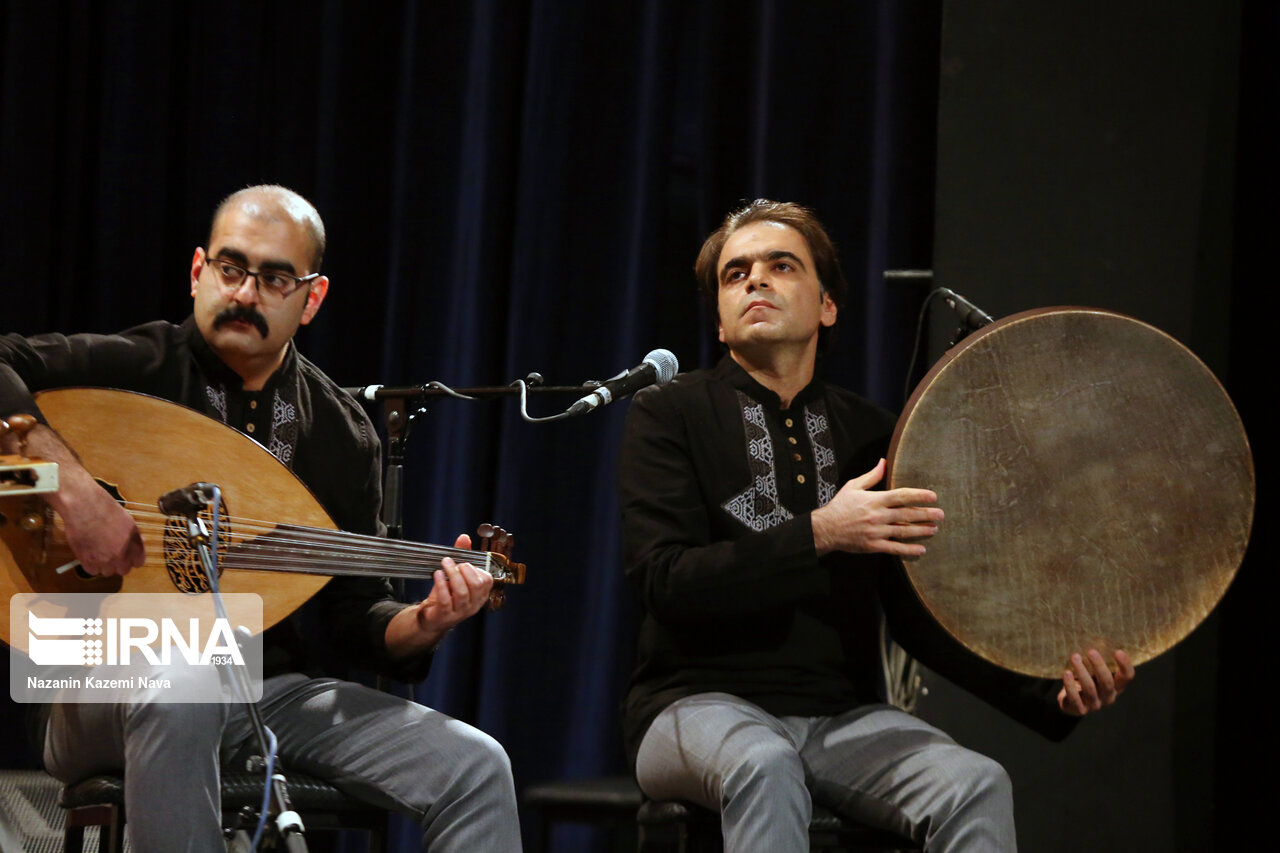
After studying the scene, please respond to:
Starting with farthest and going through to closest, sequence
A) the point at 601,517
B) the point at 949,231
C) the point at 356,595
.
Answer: the point at 601,517
the point at 949,231
the point at 356,595

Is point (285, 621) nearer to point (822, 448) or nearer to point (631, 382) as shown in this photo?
point (631, 382)

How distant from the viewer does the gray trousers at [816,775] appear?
188 cm

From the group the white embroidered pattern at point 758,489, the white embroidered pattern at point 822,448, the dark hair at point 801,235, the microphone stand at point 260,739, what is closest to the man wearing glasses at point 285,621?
the microphone stand at point 260,739

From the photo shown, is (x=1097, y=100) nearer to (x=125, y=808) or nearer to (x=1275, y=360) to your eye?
(x=1275, y=360)

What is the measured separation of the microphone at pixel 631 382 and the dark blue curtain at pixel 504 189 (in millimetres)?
910

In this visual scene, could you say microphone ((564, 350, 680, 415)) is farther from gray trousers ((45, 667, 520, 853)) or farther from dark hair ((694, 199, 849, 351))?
gray trousers ((45, 667, 520, 853))

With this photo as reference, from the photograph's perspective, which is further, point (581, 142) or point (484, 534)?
point (581, 142)

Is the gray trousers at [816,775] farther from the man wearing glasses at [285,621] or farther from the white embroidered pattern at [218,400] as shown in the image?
the white embroidered pattern at [218,400]

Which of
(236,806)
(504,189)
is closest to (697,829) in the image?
(236,806)

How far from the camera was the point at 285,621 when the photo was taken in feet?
7.34

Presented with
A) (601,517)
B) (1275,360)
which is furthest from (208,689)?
(1275,360)

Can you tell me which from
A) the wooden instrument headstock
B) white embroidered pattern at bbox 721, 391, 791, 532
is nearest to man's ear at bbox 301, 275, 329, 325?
the wooden instrument headstock

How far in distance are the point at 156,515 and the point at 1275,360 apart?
7.01ft

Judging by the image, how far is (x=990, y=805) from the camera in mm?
1911
